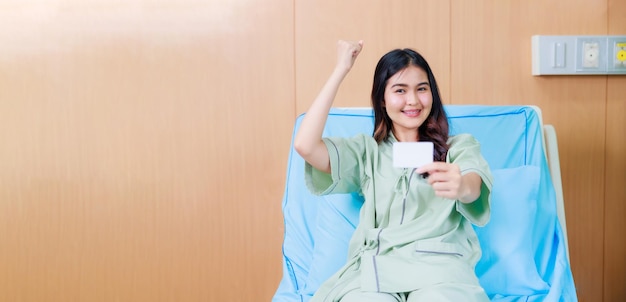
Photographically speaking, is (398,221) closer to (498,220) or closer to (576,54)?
(498,220)

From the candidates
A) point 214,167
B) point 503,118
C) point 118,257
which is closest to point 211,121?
point 214,167

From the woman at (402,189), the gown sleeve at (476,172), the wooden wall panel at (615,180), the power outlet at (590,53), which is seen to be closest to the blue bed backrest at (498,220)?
the woman at (402,189)

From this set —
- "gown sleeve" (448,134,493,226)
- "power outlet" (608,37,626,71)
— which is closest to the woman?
"gown sleeve" (448,134,493,226)

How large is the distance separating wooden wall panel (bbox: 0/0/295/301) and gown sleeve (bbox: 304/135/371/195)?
2.11 ft

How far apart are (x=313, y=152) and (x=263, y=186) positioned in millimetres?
774

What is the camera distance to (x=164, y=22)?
88.0 inches

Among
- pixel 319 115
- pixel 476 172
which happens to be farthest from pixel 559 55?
pixel 319 115

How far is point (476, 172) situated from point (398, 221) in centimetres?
22

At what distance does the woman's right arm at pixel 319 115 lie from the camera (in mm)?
1528

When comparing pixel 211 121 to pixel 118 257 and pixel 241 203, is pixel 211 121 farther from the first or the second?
pixel 118 257

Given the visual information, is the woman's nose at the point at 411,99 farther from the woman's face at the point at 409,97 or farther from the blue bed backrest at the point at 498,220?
the blue bed backrest at the point at 498,220

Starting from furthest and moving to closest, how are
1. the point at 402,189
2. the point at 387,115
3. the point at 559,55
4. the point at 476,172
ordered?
the point at 559,55, the point at 387,115, the point at 402,189, the point at 476,172

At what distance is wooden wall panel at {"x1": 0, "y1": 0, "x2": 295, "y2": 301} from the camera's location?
2238 millimetres

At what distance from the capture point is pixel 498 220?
1.77 meters
